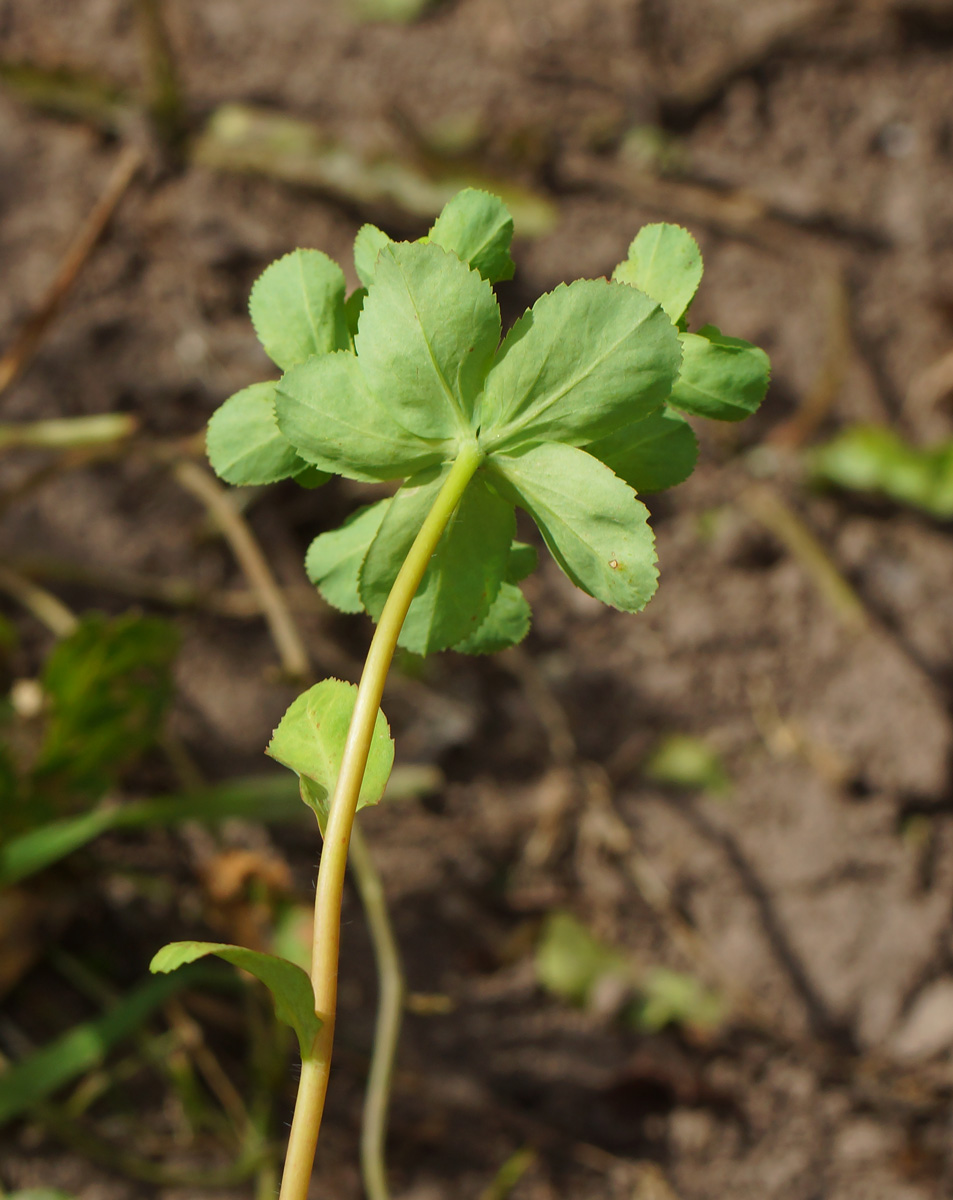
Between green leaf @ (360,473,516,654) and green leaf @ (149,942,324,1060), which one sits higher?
green leaf @ (360,473,516,654)

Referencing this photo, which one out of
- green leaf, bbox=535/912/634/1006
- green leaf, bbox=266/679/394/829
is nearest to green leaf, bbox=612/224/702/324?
green leaf, bbox=266/679/394/829

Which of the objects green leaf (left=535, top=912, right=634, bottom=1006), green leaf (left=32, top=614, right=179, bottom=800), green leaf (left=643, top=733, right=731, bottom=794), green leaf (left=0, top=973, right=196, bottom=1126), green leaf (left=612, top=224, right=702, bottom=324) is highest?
green leaf (left=612, top=224, right=702, bottom=324)

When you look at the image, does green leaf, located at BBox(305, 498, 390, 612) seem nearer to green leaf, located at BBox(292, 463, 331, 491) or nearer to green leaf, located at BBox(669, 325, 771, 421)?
green leaf, located at BBox(292, 463, 331, 491)

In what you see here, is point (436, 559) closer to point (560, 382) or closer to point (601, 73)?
point (560, 382)

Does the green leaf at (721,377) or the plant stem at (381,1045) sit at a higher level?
the green leaf at (721,377)

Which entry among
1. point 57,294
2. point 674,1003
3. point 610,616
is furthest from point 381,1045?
point 57,294

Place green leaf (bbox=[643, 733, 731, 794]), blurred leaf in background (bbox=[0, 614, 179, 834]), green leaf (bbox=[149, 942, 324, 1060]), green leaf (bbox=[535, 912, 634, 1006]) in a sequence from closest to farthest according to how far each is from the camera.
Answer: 1. green leaf (bbox=[149, 942, 324, 1060])
2. blurred leaf in background (bbox=[0, 614, 179, 834])
3. green leaf (bbox=[535, 912, 634, 1006])
4. green leaf (bbox=[643, 733, 731, 794])

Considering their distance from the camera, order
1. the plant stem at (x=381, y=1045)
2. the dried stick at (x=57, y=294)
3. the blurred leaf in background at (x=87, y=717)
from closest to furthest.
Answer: the plant stem at (x=381, y=1045) → the blurred leaf in background at (x=87, y=717) → the dried stick at (x=57, y=294)

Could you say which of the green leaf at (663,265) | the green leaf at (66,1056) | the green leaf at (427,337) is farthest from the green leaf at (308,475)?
the green leaf at (66,1056)

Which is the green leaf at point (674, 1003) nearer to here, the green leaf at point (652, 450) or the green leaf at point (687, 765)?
the green leaf at point (687, 765)
